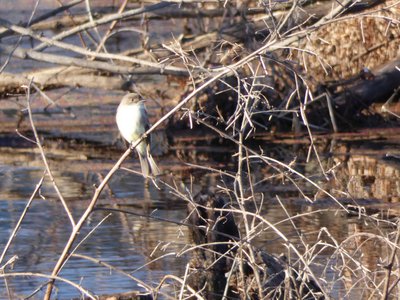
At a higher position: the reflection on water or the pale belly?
the pale belly

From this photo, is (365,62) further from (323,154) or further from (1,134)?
(1,134)

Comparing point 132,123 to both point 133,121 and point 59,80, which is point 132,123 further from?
point 59,80

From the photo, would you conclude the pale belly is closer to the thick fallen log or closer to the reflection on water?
the reflection on water

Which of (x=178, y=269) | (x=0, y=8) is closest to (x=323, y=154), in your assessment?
(x=178, y=269)

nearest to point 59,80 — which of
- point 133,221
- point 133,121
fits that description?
point 133,221

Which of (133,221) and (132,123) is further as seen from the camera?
(133,221)

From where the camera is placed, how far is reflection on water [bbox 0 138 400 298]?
23.7 ft

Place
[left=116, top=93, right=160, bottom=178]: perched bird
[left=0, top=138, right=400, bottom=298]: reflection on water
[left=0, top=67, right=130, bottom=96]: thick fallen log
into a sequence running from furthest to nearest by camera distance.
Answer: [left=0, top=67, right=130, bottom=96]: thick fallen log
[left=116, top=93, right=160, bottom=178]: perched bird
[left=0, top=138, right=400, bottom=298]: reflection on water

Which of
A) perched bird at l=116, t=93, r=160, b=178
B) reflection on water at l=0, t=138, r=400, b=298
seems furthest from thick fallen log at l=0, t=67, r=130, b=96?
perched bird at l=116, t=93, r=160, b=178

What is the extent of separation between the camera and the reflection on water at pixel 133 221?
7.21 m

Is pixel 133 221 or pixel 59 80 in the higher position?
pixel 59 80

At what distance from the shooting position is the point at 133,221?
921 centimetres

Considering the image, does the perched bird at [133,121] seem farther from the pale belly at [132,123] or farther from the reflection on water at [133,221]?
the reflection on water at [133,221]

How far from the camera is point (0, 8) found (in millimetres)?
22922
